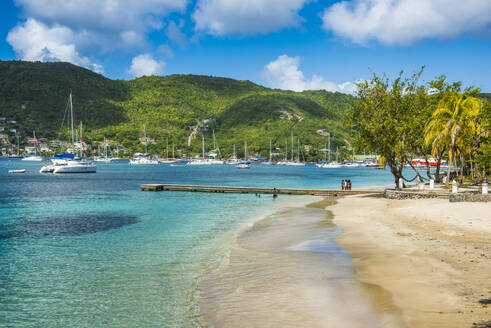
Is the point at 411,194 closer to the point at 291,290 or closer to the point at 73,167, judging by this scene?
the point at 291,290

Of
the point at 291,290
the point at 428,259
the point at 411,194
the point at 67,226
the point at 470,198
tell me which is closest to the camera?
the point at 291,290

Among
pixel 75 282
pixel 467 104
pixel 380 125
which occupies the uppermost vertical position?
pixel 467 104

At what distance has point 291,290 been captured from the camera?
12.9 metres

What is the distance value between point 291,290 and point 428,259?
19.4 ft

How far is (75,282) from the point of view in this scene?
15.5 meters

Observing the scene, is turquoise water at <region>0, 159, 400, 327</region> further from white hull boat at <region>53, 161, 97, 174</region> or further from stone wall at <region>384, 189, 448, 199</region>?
white hull boat at <region>53, 161, 97, 174</region>

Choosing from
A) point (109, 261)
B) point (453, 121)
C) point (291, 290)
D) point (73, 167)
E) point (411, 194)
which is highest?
point (453, 121)

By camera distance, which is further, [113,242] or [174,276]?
[113,242]

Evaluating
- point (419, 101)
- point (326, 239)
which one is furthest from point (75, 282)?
point (419, 101)

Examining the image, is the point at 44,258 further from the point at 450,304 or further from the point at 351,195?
the point at 351,195

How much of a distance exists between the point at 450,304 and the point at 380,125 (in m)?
30.5

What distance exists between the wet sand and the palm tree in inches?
1052

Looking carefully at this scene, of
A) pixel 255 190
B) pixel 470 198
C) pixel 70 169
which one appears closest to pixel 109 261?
pixel 470 198

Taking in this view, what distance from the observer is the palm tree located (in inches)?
1641
